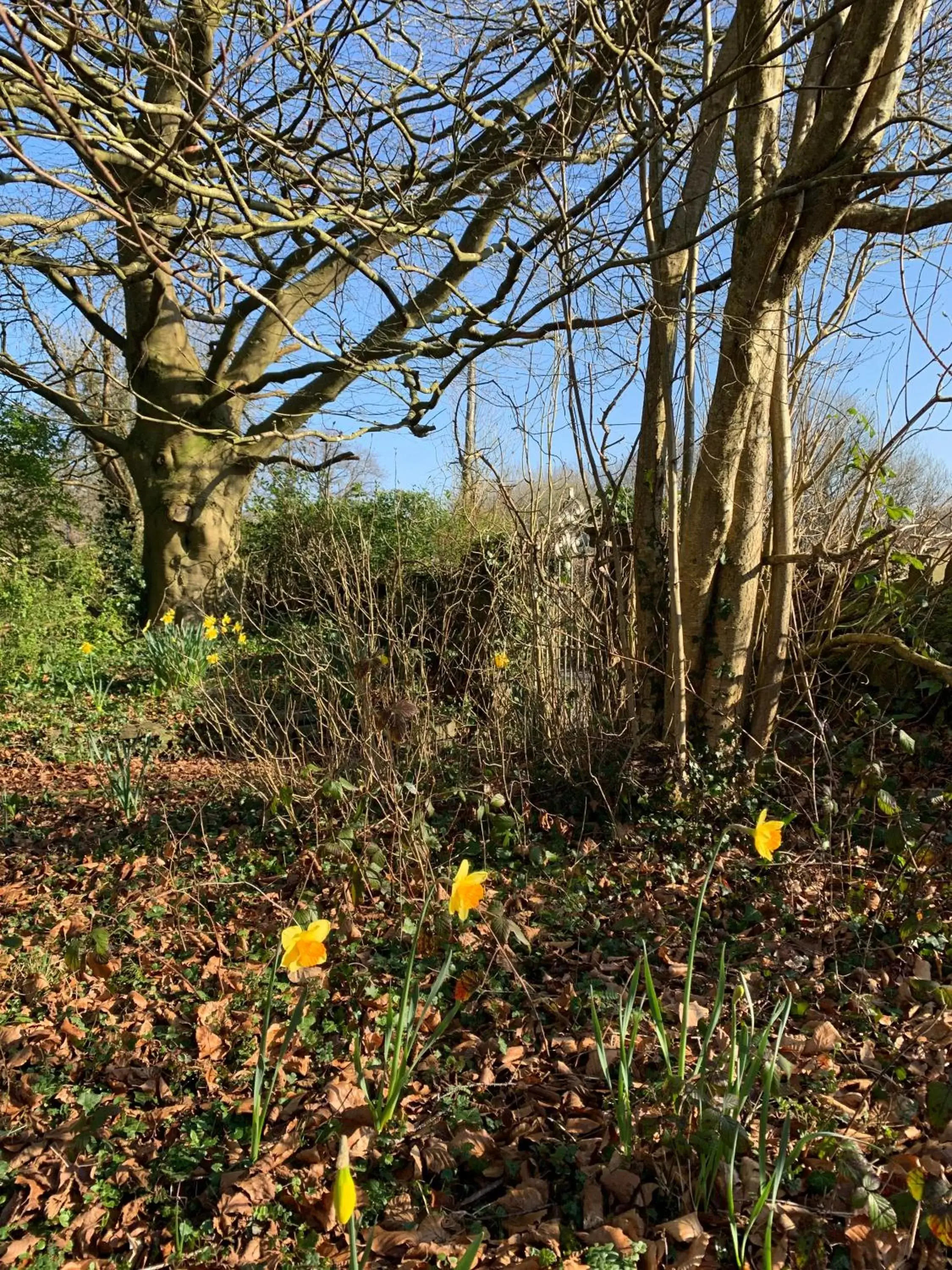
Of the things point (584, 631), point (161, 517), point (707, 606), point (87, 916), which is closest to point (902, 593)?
point (707, 606)

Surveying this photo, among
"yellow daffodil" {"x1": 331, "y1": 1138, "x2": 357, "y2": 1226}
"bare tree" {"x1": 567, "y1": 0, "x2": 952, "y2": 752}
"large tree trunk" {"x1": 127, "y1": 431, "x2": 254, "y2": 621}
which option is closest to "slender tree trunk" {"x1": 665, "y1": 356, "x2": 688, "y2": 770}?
"bare tree" {"x1": 567, "y1": 0, "x2": 952, "y2": 752}

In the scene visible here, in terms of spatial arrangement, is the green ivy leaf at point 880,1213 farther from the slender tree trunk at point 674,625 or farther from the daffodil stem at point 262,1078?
the slender tree trunk at point 674,625

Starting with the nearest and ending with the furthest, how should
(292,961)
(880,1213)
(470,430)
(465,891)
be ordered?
1. (880,1213)
2. (292,961)
3. (465,891)
4. (470,430)

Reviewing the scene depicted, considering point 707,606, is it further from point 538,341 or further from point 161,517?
point 161,517

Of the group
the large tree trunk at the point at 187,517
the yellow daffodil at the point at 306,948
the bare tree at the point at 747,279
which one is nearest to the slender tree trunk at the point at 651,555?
the bare tree at the point at 747,279

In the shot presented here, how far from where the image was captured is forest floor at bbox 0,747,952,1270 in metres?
1.71

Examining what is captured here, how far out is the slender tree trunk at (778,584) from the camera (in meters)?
3.74

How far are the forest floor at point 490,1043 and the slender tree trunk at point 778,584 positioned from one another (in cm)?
46

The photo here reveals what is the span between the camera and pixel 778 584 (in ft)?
12.6

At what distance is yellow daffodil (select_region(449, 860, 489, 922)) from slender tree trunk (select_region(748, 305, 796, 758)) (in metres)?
2.10

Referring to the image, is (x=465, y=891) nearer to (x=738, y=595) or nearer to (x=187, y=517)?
(x=738, y=595)

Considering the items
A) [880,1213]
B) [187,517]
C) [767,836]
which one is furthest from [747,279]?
[187,517]

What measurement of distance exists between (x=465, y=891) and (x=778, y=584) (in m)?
2.56

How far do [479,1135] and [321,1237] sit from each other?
1.46 ft
